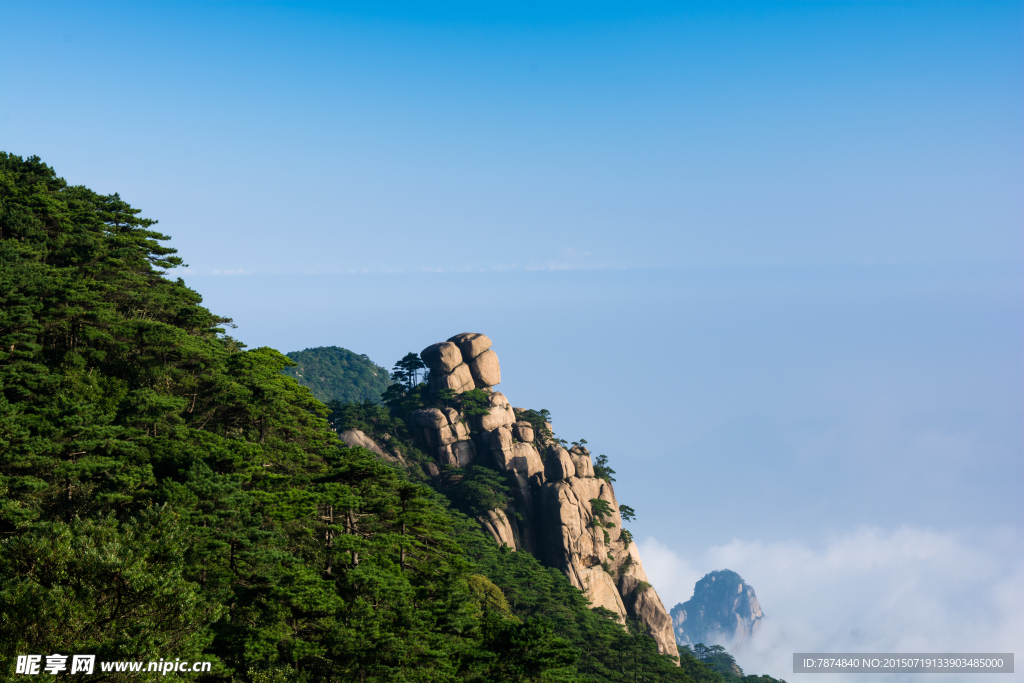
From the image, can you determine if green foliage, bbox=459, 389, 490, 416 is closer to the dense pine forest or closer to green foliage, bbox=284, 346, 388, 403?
the dense pine forest

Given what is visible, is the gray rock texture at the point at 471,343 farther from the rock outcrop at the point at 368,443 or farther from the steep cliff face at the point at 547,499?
the rock outcrop at the point at 368,443

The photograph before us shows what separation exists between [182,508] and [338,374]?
402 ft

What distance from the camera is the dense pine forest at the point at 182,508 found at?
705 inches

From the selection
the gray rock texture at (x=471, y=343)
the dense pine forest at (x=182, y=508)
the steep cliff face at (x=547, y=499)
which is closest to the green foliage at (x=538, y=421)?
the steep cliff face at (x=547, y=499)

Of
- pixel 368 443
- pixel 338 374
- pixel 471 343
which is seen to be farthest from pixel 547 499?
pixel 338 374

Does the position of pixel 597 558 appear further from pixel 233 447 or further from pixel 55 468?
pixel 55 468

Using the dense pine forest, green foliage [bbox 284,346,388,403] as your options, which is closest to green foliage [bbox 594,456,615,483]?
the dense pine forest

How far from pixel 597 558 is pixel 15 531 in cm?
5021

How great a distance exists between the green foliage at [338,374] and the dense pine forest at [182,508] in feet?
308

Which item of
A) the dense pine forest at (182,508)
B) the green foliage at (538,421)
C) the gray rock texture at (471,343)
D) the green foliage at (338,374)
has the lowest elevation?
the dense pine forest at (182,508)

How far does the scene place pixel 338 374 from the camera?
467 feet

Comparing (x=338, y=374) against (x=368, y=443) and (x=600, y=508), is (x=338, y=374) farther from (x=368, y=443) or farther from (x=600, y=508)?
(x=600, y=508)

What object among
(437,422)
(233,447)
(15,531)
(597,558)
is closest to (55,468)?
(15,531)

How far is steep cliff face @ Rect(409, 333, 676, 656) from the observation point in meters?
62.2
